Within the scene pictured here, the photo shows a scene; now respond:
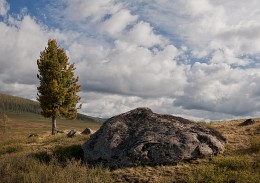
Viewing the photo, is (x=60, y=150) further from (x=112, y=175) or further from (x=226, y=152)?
(x=226, y=152)

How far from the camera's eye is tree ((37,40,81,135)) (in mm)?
38000

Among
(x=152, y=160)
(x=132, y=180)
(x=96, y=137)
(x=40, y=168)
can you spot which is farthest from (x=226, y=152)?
(x=40, y=168)

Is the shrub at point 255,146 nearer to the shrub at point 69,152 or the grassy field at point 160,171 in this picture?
the grassy field at point 160,171

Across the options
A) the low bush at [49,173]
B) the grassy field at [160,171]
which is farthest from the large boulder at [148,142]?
the low bush at [49,173]

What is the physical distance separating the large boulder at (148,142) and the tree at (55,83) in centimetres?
2538

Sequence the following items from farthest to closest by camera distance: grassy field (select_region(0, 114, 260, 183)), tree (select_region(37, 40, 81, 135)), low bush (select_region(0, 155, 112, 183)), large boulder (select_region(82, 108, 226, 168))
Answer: tree (select_region(37, 40, 81, 135)), large boulder (select_region(82, 108, 226, 168)), low bush (select_region(0, 155, 112, 183)), grassy field (select_region(0, 114, 260, 183))

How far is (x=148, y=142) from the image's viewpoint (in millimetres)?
12148

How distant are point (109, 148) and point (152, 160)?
190 cm

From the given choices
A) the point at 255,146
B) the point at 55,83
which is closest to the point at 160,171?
the point at 255,146

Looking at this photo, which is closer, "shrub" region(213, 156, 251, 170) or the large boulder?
"shrub" region(213, 156, 251, 170)

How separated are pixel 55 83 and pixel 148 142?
27.2 metres

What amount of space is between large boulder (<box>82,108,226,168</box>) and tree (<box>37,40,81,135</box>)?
25381mm

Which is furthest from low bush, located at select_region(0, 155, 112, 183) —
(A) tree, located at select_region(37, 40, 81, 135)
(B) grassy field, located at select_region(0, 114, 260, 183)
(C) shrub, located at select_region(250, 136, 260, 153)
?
(A) tree, located at select_region(37, 40, 81, 135)

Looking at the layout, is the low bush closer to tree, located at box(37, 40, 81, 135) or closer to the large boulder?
the large boulder
